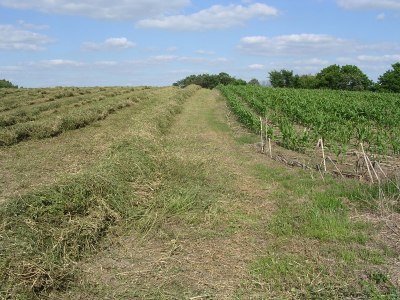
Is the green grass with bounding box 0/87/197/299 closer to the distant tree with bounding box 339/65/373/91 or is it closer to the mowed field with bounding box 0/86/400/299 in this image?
the mowed field with bounding box 0/86/400/299

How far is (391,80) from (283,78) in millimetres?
21310

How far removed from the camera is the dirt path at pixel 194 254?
4566 mm

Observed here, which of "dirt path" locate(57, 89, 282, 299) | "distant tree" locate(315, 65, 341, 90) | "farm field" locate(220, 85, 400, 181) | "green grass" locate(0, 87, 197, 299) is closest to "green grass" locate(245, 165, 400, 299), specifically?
"dirt path" locate(57, 89, 282, 299)

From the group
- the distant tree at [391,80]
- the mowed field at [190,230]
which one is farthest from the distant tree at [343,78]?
the mowed field at [190,230]

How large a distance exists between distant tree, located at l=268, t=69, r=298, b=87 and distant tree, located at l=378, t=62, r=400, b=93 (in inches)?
704

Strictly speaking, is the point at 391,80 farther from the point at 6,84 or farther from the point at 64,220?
the point at 64,220

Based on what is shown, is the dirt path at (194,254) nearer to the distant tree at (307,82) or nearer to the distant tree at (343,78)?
the distant tree at (343,78)

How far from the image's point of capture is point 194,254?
551 centimetres

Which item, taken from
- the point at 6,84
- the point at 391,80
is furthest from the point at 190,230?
the point at 6,84

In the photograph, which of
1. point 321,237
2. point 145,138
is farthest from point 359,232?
A: point 145,138

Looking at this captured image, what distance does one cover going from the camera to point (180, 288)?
462cm

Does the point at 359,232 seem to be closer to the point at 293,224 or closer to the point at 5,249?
the point at 293,224

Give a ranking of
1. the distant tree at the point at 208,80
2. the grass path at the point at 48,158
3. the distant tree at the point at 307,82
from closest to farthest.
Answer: the grass path at the point at 48,158 < the distant tree at the point at 307,82 < the distant tree at the point at 208,80

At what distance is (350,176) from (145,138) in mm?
5287
